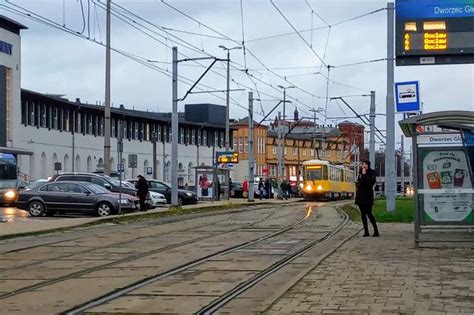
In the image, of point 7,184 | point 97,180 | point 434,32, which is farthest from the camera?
point 7,184

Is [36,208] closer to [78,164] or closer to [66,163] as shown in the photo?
[66,163]

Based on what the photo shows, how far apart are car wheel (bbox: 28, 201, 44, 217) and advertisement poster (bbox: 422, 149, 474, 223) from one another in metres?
18.7

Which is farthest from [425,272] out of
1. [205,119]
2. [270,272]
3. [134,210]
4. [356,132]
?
[356,132]

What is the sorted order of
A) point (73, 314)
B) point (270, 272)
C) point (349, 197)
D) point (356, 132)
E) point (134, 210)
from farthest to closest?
point (356, 132) → point (349, 197) → point (134, 210) → point (270, 272) → point (73, 314)

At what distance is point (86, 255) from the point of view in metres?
16.4

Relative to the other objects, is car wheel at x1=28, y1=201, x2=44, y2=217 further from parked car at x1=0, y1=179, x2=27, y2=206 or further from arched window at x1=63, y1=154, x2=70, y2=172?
arched window at x1=63, y1=154, x2=70, y2=172

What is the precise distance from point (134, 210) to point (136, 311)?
23.9 metres

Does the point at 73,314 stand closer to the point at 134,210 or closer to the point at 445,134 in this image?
the point at 445,134

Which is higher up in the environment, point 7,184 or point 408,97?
point 408,97

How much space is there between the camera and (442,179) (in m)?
16.7

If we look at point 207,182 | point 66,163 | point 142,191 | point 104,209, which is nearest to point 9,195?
point 142,191

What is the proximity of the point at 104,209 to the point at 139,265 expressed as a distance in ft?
56.3

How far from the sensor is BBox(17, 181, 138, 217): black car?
3117 centimetres

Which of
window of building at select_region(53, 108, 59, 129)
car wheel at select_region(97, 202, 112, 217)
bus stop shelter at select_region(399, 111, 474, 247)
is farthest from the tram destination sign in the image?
window of building at select_region(53, 108, 59, 129)
